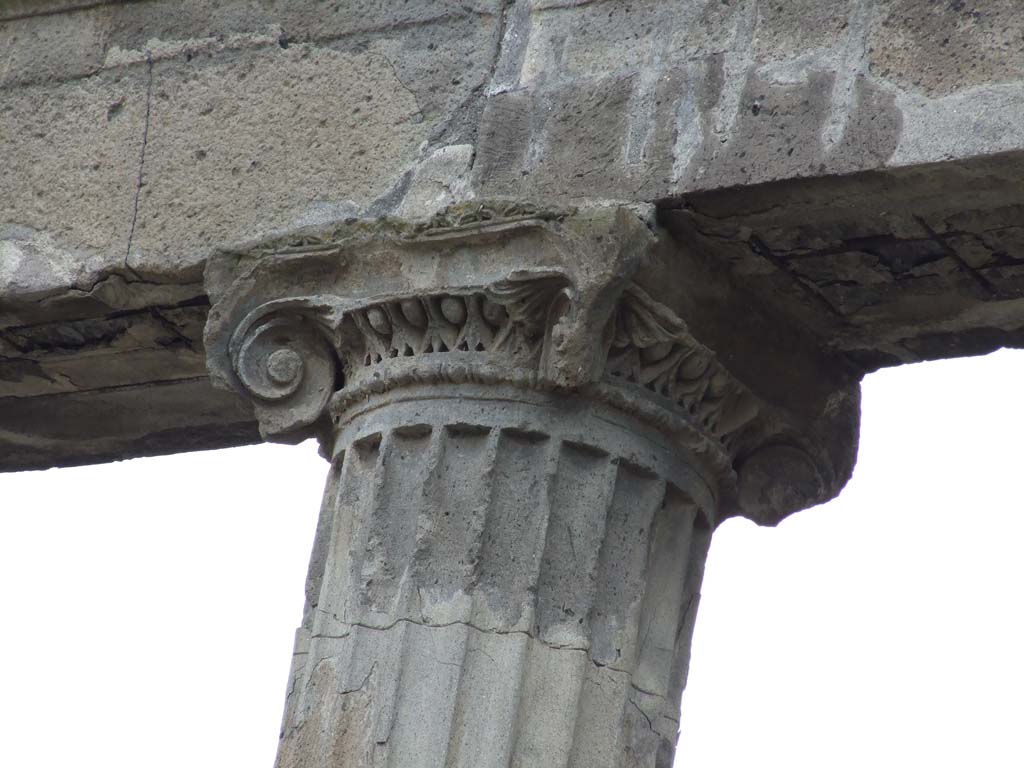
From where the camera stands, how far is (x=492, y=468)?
5.44 metres

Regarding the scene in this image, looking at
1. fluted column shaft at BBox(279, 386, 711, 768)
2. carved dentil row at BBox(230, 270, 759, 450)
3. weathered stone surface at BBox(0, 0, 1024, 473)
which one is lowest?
fluted column shaft at BBox(279, 386, 711, 768)

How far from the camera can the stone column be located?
5.28 m

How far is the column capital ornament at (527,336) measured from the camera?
5453 millimetres

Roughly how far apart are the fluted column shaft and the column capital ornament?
3.8 inches

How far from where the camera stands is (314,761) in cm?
533

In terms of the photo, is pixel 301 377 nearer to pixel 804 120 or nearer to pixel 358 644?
pixel 358 644

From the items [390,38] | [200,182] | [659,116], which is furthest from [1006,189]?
[200,182]

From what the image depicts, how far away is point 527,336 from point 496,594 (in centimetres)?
62

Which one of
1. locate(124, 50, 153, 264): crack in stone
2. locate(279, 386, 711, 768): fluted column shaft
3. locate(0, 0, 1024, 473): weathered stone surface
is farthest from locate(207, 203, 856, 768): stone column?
locate(124, 50, 153, 264): crack in stone

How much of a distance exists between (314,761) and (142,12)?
2244 mm

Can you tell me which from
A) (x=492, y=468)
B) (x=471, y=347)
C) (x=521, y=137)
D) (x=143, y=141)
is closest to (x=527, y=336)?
(x=471, y=347)

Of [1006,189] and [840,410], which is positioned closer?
[1006,189]

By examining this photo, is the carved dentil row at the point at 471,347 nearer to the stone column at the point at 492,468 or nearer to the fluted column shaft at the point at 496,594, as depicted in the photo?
the stone column at the point at 492,468

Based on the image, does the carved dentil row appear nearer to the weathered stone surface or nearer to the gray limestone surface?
the gray limestone surface
